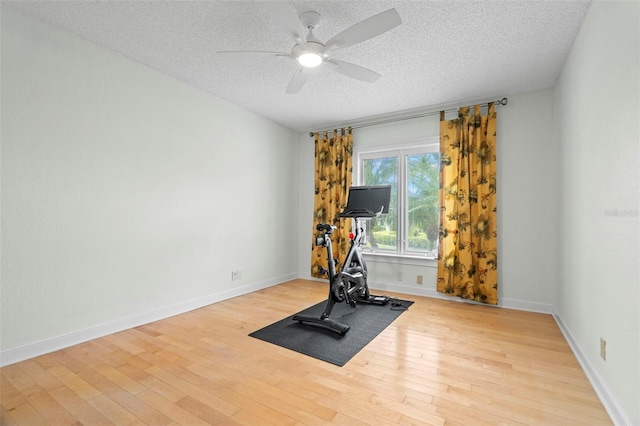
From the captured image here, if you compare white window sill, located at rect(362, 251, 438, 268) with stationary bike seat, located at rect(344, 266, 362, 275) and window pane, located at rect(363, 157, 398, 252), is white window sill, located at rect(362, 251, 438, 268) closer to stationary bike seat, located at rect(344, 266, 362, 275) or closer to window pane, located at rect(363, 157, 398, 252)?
window pane, located at rect(363, 157, 398, 252)

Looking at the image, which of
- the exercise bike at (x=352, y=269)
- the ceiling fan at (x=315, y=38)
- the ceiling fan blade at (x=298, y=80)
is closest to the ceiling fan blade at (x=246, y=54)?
the ceiling fan at (x=315, y=38)

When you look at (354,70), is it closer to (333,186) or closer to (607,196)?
(607,196)

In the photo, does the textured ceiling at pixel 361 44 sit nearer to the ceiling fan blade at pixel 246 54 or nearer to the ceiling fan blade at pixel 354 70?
the ceiling fan blade at pixel 246 54

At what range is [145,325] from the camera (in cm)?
297

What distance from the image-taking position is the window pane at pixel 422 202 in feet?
13.7

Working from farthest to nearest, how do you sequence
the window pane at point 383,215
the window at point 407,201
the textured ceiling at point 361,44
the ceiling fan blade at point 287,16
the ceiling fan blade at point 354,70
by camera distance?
the window pane at point 383,215
the window at point 407,201
the ceiling fan blade at point 354,70
the textured ceiling at point 361,44
the ceiling fan blade at point 287,16

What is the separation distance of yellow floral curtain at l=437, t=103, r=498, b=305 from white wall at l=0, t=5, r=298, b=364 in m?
2.79

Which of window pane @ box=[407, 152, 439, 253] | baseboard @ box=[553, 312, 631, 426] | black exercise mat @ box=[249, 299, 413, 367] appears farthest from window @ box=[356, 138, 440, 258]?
baseboard @ box=[553, 312, 631, 426]

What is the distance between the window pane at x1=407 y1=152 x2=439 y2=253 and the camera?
418 cm

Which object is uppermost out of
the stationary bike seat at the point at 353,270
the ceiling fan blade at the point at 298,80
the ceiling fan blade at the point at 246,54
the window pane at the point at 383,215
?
the ceiling fan blade at the point at 298,80

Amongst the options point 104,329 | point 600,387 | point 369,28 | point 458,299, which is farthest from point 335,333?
point 369,28

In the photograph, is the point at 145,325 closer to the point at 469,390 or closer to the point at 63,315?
the point at 63,315

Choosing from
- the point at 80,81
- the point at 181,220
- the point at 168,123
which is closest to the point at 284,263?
the point at 181,220

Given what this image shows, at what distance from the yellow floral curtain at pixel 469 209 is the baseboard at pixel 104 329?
9.41 ft
